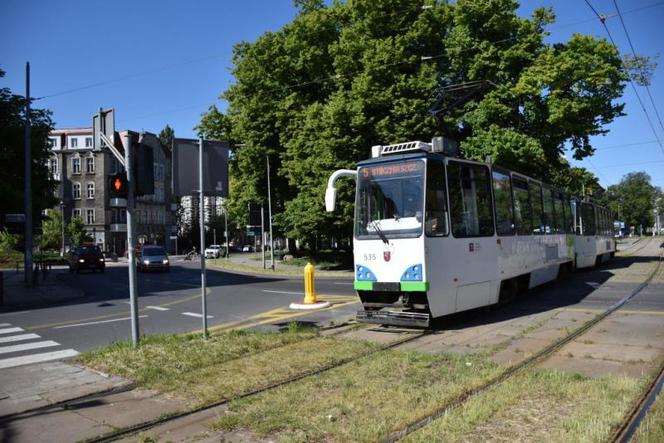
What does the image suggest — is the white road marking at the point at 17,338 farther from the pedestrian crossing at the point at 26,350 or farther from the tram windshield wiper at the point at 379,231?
the tram windshield wiper at the point at 379,231

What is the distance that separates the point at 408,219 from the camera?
9664mm

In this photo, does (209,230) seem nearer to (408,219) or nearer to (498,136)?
(498,136)

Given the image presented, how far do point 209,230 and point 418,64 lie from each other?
71730 mm

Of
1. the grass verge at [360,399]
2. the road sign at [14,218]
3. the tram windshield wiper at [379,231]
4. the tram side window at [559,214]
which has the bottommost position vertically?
the grass verge at [360,399]

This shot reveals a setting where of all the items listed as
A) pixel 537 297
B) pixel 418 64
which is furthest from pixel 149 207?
pixel 537 297

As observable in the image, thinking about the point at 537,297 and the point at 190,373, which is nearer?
the point at 190,373

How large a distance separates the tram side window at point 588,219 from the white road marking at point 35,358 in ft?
64.5

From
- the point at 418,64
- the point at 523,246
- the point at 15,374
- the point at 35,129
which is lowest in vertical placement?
the point at 15,374

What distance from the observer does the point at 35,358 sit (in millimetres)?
8953

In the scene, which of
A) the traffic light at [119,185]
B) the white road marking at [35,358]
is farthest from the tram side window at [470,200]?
the white road marking at [35,358]

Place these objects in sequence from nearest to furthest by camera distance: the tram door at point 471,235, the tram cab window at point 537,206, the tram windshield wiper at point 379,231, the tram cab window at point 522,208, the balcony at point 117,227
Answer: the tram windshield wiper at point 379,231 < the tram door at point 471,235 < the tram cab window at point 522,208 < the tram cab window at point 537,206 < the balcony at point 117,227

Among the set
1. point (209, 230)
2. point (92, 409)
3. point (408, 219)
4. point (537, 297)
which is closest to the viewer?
point (92, 409)

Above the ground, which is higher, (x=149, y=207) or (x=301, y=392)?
(x=149, y=207)

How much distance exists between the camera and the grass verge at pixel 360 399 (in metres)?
4.88
